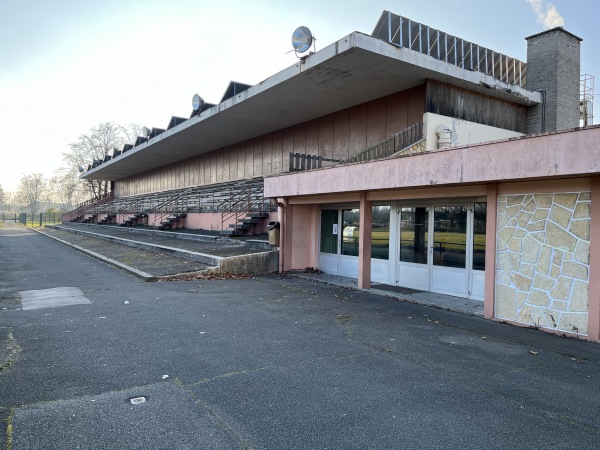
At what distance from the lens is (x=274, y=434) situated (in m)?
3.36

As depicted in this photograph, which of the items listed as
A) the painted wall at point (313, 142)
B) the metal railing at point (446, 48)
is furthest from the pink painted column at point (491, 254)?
the painted wall at point (313, 142)

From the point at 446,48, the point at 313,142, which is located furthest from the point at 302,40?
the point at 313,142

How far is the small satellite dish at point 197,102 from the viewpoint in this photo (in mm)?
22203

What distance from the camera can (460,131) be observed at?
16125 millimetres

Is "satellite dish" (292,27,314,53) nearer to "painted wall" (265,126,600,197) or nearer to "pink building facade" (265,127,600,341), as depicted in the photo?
"pink building facade" (265,127,600,341)

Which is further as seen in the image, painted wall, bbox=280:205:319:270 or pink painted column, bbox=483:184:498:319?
painted wall, bbox=280:205:319:270

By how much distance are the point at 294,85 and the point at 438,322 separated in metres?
11.6

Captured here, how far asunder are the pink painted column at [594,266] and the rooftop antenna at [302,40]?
10567mm

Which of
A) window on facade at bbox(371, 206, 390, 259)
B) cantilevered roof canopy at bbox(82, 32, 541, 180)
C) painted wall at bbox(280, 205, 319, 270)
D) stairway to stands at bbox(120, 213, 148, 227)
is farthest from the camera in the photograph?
stairway to stands at bbox(120, 213, 148, 227)

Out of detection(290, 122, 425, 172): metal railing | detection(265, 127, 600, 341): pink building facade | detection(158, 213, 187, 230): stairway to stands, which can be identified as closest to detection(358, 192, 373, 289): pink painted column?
detection(265, 127, 600, 341): pink building facade

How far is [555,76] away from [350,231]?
12.9 m

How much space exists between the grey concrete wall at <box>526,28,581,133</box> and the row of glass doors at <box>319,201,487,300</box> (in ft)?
37.0

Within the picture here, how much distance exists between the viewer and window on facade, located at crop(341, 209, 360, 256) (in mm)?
12852

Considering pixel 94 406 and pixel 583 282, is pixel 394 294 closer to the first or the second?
pixel 583 282
